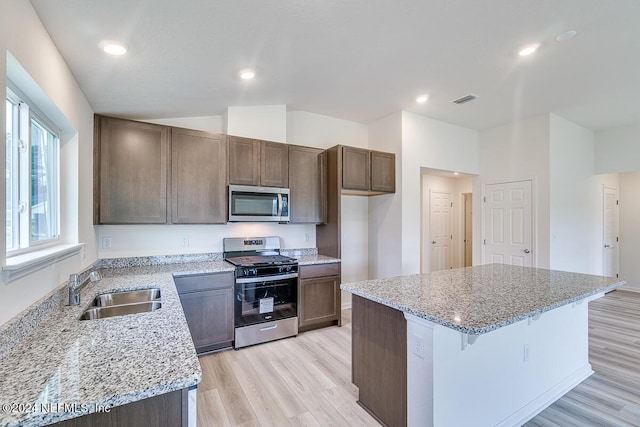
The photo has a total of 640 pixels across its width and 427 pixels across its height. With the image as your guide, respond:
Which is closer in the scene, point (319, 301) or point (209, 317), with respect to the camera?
point (209, 317)

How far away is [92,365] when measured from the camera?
1.08 meters

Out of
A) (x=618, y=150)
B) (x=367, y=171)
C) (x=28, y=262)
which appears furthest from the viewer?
(x=618, y=150)

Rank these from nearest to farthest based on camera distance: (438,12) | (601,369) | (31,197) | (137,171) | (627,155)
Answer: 1. (31,197)
2. (438,12)
3. (601,369)
4. (137,171)
5. (627,155)

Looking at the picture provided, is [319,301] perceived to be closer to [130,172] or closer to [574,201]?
[130,172]

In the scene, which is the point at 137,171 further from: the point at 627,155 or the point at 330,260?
the point at 627,155

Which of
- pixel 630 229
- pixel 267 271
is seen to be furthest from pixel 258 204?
pixel 630 229

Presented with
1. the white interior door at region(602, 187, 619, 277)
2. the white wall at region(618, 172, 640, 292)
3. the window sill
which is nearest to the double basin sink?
the window sill

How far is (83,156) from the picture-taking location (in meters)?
2.44

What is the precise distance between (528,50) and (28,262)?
382 centimetres

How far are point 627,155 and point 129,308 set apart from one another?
7256mm

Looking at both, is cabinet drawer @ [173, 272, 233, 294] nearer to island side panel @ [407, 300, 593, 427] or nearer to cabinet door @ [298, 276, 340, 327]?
cabinet door @ [298, 276, 340, 327]

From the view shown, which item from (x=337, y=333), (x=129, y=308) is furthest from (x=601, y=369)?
(x=129, y=308)

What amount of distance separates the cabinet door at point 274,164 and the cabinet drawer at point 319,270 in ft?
3.44

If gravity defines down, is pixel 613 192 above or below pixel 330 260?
above
